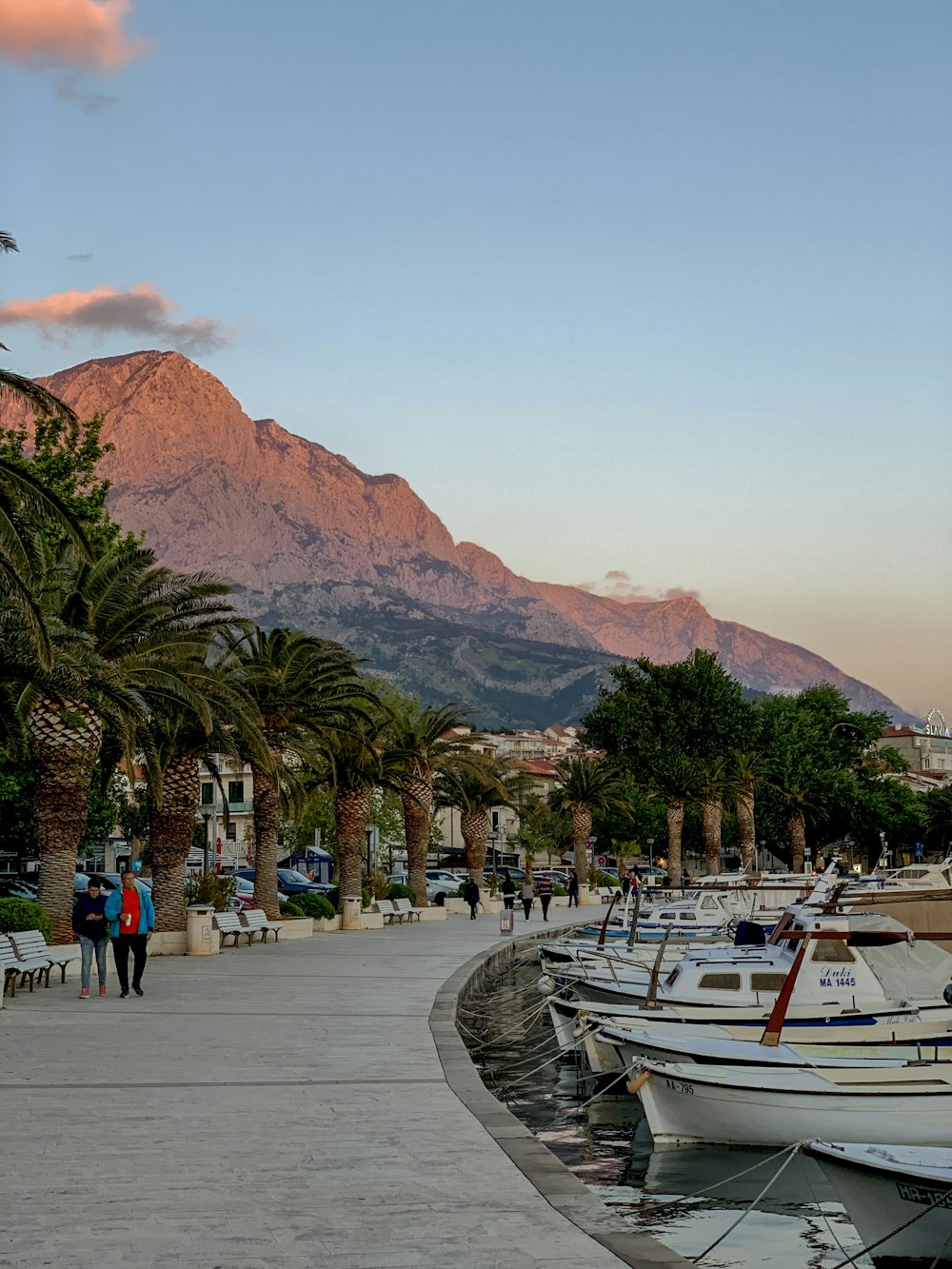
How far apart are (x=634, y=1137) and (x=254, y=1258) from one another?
27.6 feet

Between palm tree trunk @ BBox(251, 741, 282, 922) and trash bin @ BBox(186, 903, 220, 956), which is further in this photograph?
palm tree trunk @ BBox(251, 741, 282, 922)

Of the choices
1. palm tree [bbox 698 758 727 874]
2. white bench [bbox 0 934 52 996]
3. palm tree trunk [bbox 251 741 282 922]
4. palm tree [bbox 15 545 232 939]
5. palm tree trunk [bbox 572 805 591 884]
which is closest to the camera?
white bench [bbox 0 934 52 996]

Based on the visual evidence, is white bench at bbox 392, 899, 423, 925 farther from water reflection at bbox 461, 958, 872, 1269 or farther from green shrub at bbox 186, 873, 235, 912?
water reflection at bbox 461, 958, 872, 1269

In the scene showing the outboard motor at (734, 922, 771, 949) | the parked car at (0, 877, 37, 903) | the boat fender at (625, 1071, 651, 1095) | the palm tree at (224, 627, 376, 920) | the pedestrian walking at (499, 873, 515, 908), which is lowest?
the pedestrian walking at (499, 873, 515, 908)

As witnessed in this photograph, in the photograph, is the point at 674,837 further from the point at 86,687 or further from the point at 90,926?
the point at 90,926

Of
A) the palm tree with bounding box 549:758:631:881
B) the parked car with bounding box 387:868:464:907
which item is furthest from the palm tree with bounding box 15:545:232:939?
the palm tree with bounding box 549:758:631:881

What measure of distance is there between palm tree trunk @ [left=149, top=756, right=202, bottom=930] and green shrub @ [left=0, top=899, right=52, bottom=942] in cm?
608

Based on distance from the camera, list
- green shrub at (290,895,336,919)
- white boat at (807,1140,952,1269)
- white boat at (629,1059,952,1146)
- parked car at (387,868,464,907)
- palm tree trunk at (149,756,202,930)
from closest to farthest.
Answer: white boat at (807,1140,952,1269) < white boat at (629,1059,952,1146) < palm tree trunk at (149,756,202,930) < green shrub at (290,895,336,919) < parked car at (387,868,464,907)

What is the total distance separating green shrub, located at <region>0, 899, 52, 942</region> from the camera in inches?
962

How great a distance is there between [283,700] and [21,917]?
1293 centimetres

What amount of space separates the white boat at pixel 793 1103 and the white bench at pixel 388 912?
3344cm

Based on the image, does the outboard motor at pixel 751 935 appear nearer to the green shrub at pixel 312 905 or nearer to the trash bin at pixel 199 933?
the trash bin at pixel 199 933

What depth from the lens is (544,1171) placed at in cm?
954

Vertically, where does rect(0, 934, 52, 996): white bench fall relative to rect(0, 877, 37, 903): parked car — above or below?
above
